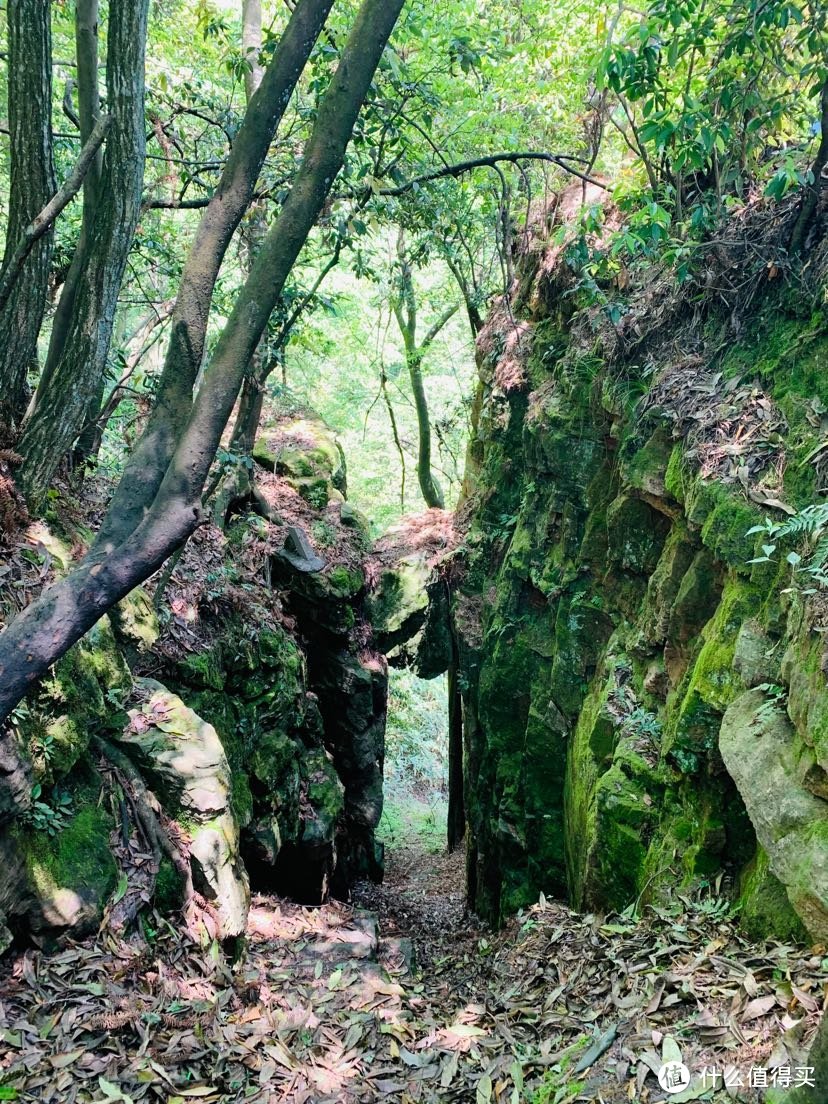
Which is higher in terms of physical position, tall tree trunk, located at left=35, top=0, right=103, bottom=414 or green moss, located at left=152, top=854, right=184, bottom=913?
tall tree trunk, located at left=35, top=0, right=103, bottom=414

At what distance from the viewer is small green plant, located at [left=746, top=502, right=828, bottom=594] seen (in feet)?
12.5

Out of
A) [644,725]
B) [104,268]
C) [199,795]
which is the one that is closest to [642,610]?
[644,725]

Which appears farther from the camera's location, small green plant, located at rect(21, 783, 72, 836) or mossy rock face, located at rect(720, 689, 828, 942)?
small green plant, located at rect(21, 783, 72, 836)

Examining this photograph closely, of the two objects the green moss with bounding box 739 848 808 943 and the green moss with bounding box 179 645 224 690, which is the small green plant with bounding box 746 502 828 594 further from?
the green moss with bounding box 179 645 224 690

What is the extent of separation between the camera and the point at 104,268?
4.58 m

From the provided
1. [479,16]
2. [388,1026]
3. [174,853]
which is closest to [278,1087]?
[388,1026]

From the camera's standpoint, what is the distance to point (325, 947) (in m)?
5.80

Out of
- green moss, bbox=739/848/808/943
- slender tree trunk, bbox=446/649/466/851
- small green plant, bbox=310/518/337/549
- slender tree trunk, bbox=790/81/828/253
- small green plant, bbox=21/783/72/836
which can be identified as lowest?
slender tree trunk, bbox=446/649/466/851

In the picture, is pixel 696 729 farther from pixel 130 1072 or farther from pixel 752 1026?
pixel 130 1072

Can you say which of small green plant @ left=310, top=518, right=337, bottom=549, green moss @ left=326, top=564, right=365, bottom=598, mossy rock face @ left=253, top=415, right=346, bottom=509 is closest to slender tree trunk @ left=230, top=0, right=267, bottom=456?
small green plant @ left=310, top=518, right=337, bottom=549

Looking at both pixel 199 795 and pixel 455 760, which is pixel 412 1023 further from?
pixel 455 760

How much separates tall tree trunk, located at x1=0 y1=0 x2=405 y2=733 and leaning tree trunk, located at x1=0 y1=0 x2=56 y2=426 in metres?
1.95

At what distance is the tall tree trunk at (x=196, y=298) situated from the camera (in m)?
3.39

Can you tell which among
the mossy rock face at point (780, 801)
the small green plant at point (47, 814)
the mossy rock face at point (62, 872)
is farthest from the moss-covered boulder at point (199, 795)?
the mossy rock face at point (780, 801)
